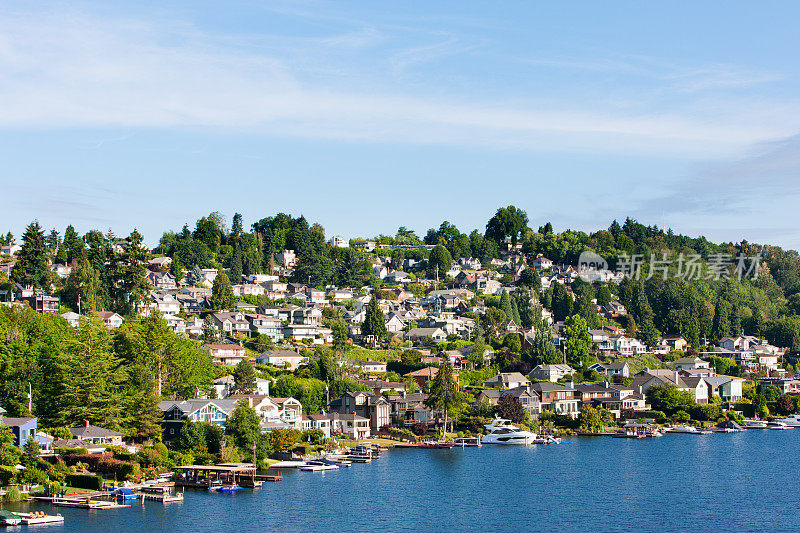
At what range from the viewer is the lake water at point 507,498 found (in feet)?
151

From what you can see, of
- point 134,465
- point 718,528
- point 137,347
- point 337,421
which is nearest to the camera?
point 718,528

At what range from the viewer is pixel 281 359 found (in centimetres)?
8956

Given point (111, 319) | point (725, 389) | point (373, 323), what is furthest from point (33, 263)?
point (725, 389)

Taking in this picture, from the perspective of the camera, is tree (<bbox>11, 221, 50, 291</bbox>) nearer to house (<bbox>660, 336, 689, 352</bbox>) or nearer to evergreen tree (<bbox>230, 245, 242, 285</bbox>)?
evergreen tree (<bbox>230, 245, 242, 285</bbox>)

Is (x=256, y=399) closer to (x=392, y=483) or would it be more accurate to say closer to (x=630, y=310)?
(x=392, y=483)

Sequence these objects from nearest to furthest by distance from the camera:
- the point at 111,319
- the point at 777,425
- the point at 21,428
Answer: the point at 21,428 < the point at 111,319 < the point at 777,425

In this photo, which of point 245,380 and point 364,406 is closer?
point 245,380

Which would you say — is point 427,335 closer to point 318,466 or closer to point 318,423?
point 318,423

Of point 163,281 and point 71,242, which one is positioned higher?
point 71,242

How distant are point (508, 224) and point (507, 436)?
9033 cm

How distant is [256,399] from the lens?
237ft

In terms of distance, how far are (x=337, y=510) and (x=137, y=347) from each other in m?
28.2

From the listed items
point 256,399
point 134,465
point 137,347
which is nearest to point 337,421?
point 256,399

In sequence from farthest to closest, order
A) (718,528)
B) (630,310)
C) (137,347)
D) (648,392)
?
(630,310)
(648,392)
(137,347)
(718,528)
